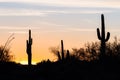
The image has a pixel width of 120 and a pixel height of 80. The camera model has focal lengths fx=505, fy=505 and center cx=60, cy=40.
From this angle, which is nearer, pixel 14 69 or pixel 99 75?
pixel 99 75

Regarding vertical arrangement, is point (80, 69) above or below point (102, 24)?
below

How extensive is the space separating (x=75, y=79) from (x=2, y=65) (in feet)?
29.9

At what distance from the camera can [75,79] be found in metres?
27.0

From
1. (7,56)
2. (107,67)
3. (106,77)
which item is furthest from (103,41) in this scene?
(7,56)

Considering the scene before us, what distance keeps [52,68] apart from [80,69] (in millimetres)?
2508

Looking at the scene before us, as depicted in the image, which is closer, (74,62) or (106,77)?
(106,77)

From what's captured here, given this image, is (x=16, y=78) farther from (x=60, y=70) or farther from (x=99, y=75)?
(x=99, y=75)

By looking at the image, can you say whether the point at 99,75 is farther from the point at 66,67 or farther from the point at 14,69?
the point at 14,69

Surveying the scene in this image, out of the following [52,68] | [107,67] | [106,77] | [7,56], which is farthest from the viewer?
[7,56]

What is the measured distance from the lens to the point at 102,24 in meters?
34.6

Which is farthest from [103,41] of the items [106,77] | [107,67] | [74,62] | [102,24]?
[106,77]

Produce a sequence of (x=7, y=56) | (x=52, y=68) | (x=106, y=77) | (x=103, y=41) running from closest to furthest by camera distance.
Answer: (x=106, y=77), (x=52, y=68), (x=103, y=41), (x=7, y=56)

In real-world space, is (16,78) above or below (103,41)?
below

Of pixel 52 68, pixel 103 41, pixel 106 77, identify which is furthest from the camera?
pixel 103 41
